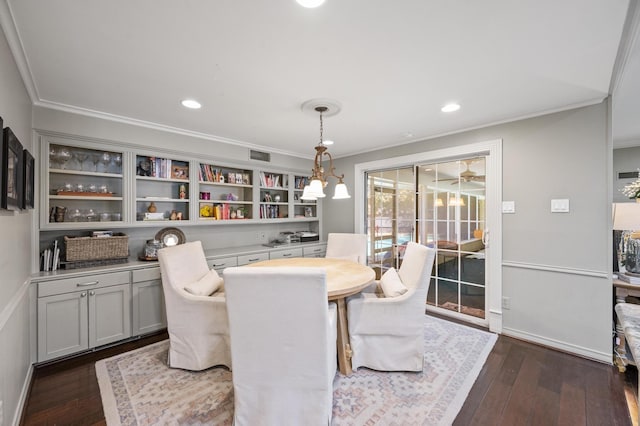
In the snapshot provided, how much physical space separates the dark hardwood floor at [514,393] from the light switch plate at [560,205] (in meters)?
1.31

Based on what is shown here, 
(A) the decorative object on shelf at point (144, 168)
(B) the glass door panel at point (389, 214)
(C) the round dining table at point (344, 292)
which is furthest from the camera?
(B) the glass door panel at point (389, 214)

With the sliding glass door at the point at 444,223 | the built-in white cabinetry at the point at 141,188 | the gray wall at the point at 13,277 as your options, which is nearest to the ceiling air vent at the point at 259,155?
the built-in white cabinetry at the point at 141,188

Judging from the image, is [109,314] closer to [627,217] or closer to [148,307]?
[148,307]

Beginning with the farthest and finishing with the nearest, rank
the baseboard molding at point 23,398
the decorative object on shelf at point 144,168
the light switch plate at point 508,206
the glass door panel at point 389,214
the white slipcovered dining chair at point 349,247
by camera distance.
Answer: the glass door panel at point 389,214, the white slipcovered dining chair at point 349,247, the decorative object on shelf at point 144,168, the light switch plate at point 508,206, the baseboard molding at point 23,398

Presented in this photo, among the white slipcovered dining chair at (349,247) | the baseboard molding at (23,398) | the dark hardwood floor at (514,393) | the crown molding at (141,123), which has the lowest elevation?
the dark hardwood floor at (514,393)

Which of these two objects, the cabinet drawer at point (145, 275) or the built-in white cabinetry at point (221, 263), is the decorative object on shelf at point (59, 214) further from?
the built-in white cabinetry at point (221, 263)

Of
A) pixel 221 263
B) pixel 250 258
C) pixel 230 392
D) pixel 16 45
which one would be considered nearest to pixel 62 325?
pixel 221 263

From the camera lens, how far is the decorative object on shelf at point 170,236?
10.6 ft

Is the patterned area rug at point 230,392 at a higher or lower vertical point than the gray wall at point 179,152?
lower

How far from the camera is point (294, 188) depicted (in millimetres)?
4672

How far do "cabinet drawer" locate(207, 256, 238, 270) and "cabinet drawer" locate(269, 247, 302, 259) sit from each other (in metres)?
0.54

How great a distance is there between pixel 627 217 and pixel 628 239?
322mm

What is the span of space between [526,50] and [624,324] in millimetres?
1550

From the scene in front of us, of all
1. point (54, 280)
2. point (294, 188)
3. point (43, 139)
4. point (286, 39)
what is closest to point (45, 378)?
point (54, 280)
